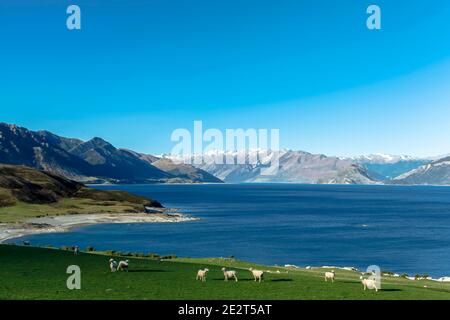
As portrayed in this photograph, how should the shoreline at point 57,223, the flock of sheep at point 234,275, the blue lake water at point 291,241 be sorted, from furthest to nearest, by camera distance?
the shoreline at point 57,223 → the blue lake water at point 291,241 → the flock of sheep at point 234,275

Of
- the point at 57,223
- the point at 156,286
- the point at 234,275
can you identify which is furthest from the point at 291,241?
the point at 156,286

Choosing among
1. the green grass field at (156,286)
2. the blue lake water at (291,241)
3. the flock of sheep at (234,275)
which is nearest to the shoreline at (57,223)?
the blue lake water at (291,241)

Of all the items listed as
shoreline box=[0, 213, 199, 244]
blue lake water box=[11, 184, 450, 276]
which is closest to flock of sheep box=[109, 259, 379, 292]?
blue lake water box=[11, 184, 450, 276]

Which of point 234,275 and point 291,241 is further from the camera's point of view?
point 291,241

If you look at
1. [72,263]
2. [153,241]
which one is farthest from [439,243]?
[72,263]

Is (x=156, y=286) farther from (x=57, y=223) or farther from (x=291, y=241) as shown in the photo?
(x=57, y=223)

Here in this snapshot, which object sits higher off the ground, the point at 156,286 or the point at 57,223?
the point at 156,286

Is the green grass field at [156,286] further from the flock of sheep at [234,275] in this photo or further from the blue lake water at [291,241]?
the blue lake water at [291,241]

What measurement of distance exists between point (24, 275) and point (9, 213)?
155 meters

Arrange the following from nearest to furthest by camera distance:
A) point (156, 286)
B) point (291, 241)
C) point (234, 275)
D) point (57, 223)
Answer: point (156, 286) → point (234, 275) → point (291, 241) → point (57, 223)

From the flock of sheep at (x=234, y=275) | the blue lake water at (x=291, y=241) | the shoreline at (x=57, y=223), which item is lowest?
the blue lake water at (x=291, y=241)

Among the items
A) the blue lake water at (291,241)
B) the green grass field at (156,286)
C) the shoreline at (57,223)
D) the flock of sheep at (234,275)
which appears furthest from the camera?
the shoreline at (57,223)

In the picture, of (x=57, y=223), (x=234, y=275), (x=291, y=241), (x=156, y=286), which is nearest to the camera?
(x=156, y=286)
